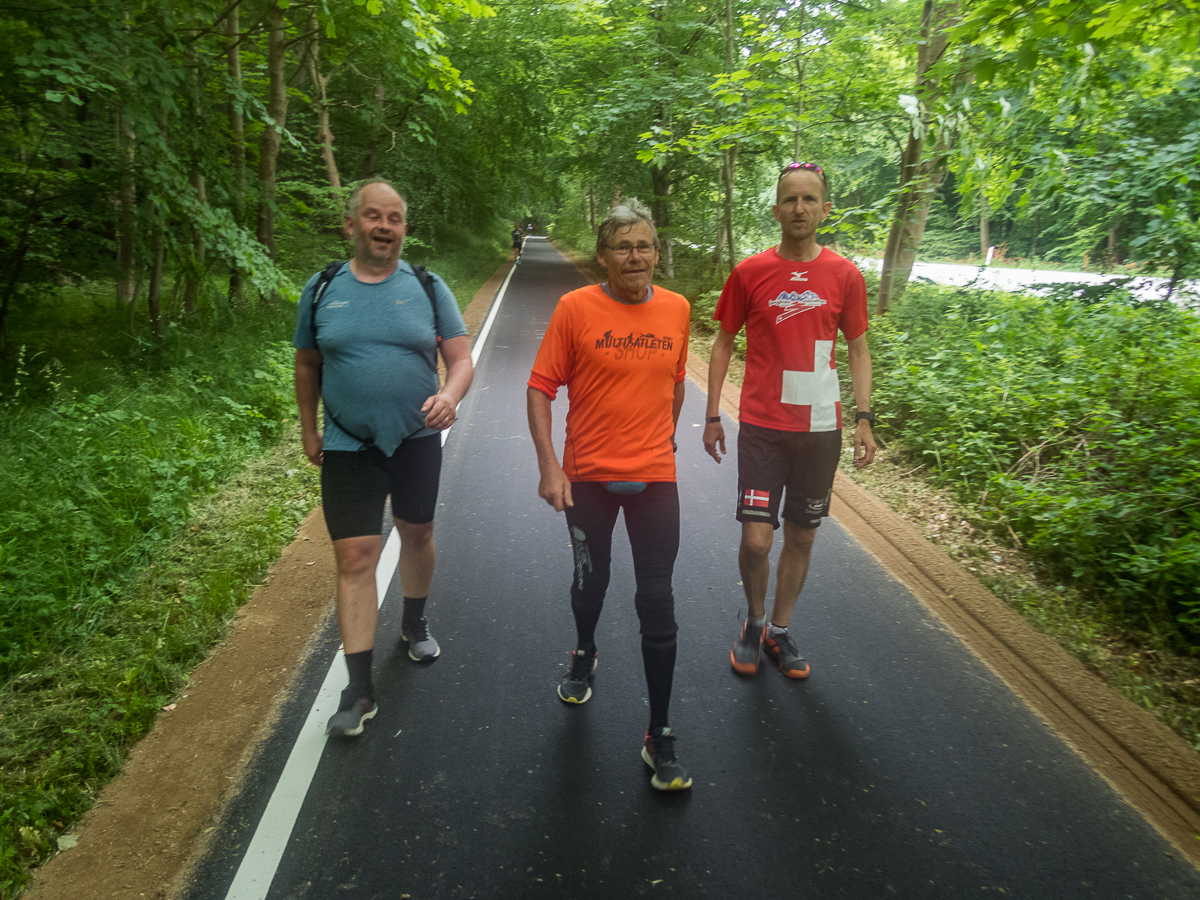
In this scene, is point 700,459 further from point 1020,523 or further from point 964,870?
point 964,870

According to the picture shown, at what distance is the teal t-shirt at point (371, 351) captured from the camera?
9.14 feet

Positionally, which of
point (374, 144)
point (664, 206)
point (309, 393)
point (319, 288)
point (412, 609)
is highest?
point (374, 144)

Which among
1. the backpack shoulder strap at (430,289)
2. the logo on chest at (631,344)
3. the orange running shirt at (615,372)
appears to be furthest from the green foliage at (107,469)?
the logo on chest at (631,344)

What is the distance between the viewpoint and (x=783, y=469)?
125 inches

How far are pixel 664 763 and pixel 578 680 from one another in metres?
0.65

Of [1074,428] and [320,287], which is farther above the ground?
[320,287]

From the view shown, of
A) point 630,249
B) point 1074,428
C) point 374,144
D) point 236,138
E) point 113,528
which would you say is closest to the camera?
point 630,249

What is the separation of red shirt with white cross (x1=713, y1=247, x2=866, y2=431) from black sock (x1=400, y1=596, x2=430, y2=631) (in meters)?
1.83

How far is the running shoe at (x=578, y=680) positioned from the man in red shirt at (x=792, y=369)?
824 millimetres

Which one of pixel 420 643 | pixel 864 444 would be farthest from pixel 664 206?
pixel 420 643

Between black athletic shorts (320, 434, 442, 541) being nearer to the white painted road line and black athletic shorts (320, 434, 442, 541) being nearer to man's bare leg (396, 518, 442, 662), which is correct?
man's bare leg (396, 518, 442, 662)

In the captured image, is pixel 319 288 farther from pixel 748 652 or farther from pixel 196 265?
pixel 196 265

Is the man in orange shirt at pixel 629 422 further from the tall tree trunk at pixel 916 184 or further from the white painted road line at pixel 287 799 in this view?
the tall tree trunk at pixel 916 184

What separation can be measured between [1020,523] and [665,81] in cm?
1366
